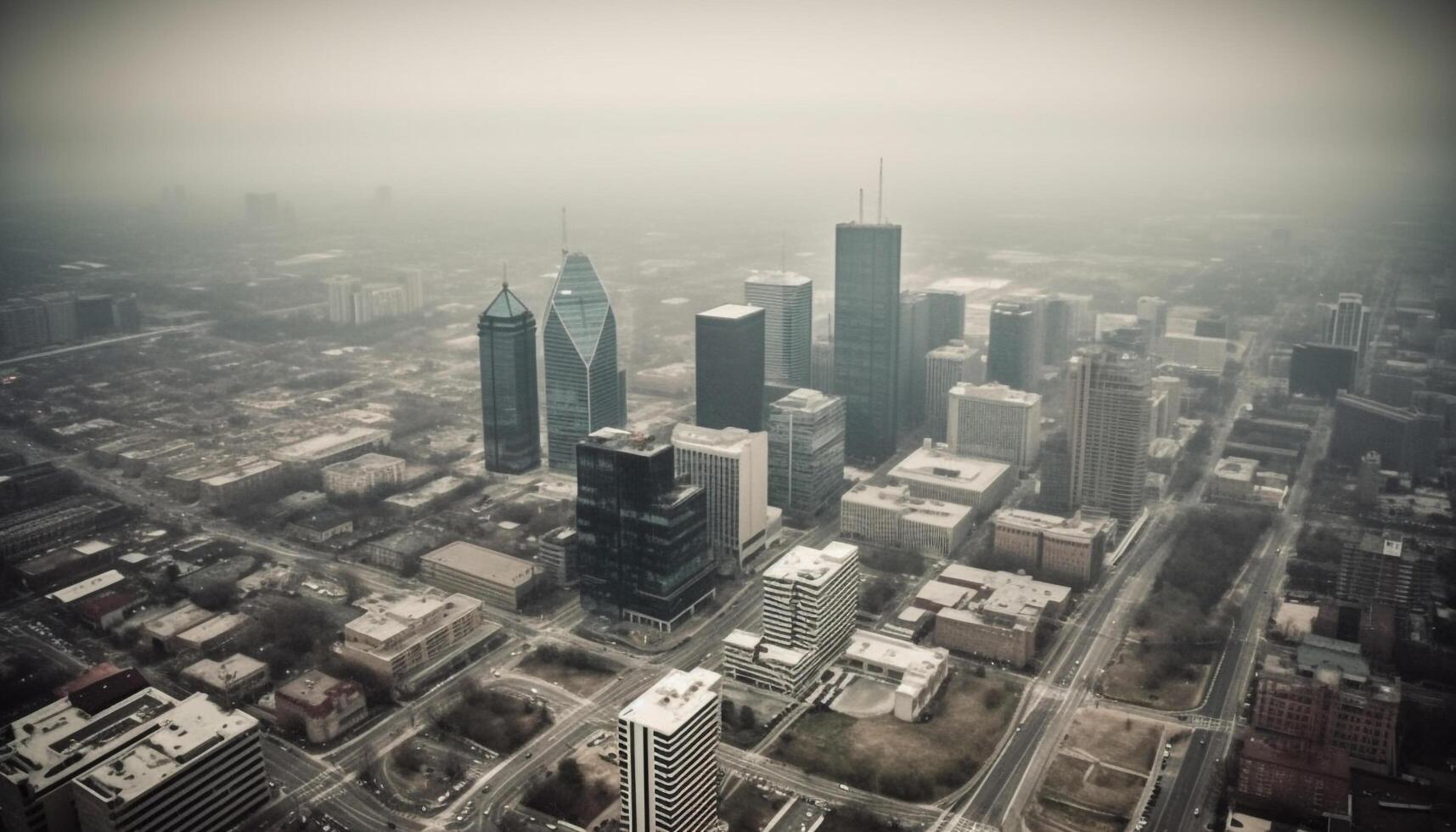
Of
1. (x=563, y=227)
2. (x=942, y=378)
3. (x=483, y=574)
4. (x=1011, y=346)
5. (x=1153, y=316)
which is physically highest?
(x=563, y=227)

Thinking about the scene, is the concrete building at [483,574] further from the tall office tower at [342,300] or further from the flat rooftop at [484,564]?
the tall office tower at [342,300]

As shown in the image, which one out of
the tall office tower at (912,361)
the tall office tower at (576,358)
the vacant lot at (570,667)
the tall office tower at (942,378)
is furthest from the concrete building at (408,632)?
the tall office tower at (942,378)

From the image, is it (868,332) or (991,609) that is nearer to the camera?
(991,609)

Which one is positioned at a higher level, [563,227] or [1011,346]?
[563,227]

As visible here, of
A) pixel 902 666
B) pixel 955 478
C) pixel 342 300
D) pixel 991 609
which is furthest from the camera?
pixel 342 300

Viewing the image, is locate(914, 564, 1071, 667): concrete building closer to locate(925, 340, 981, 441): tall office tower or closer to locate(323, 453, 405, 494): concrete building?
locate(925, 340, 981, 441): tall office tower

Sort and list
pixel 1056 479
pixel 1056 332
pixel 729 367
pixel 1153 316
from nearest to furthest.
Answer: pixel 1056 479, pixel 729 367, pixel 1056 332, pixel 1153 316

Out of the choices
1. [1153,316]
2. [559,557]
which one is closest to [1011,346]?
[1153,316]

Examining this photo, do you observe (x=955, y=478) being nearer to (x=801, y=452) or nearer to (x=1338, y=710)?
(x=801, y=452)
